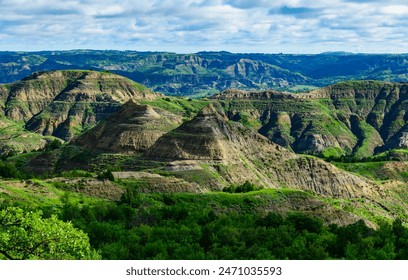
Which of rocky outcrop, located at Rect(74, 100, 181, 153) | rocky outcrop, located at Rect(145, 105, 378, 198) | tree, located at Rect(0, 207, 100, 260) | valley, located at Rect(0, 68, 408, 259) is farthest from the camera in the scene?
rocky outcrop, located at Rect(74, 100, 181, 153)

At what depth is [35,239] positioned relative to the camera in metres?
43.2

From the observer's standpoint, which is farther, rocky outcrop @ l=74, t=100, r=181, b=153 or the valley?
rocky outcrop @ l=74, t=100, r=181, b=153

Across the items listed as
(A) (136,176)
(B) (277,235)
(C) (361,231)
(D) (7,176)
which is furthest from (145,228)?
(D) (7,176)

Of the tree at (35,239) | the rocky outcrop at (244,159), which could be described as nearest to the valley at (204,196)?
the rocky outcrop at (244,159)

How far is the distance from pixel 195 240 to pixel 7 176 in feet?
231

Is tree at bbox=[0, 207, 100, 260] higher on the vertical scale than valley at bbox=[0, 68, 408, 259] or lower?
higher

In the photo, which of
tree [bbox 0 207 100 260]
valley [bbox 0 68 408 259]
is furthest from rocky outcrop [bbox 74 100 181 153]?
tree [bbox 0 207 100 260]

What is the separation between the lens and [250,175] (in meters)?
163

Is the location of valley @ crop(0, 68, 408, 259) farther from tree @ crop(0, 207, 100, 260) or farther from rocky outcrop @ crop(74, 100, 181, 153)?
tree @ crop(0, 207, 100, 260)

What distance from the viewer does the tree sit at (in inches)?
1703

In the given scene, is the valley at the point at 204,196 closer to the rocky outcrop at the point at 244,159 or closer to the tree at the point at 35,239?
the rocky outcrop at the point at 244,159

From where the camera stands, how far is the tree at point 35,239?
142ft

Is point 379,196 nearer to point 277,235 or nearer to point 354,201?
point 354,201

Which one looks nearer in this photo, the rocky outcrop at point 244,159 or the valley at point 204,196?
the valley at point 204,196
